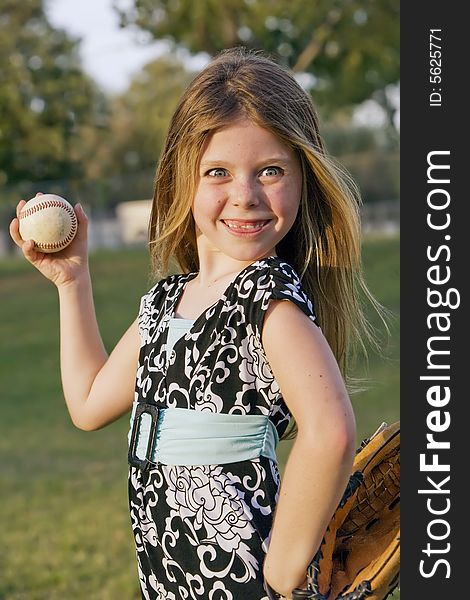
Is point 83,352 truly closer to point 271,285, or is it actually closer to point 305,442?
point 271,285

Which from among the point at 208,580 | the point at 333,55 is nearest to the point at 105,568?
the point at 208,580

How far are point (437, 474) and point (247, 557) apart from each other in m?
0.42

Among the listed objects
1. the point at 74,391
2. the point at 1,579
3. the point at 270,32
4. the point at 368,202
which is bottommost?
the point at 1,579

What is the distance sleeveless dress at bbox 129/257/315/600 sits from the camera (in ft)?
6.41

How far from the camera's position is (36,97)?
15.4m

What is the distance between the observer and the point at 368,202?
87.0ft

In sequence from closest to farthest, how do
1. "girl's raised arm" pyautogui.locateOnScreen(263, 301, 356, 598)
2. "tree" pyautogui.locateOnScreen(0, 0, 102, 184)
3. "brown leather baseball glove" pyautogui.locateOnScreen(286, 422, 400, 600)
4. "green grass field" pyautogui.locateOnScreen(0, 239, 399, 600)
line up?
"girl's raised arm" pyautogui.locateOnScreen(263, 301, 356, 598)
"brown leather baseball glove" pyautogui.locateOnScreen(286, 422, 400, 600)
"green grass field" pyautogui.locateOnScreen(0, 239, 399, 600)
"tree" pyautogui.locateOnScreen(0, 0, 102, 184)

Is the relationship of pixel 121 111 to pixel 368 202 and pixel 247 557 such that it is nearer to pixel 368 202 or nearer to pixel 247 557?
pixel 368 202

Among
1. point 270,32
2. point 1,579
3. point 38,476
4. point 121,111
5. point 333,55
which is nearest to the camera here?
point 1,579

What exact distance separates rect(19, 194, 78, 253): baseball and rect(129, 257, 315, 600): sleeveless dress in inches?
21.8

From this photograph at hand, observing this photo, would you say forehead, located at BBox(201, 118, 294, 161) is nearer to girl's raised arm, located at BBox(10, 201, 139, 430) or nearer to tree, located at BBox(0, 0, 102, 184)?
girl's raised arm, located at BBox(10, 201, 139, 430)

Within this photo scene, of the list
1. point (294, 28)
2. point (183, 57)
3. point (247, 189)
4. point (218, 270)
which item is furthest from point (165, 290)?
point (183, 57)

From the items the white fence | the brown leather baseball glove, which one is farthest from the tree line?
the brown leather baseball glove

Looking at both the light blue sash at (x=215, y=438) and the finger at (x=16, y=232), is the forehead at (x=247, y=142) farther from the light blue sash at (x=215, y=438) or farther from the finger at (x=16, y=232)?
the finger at (x=16, y=232)
